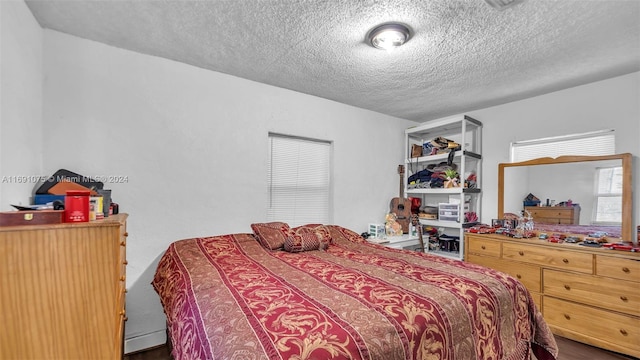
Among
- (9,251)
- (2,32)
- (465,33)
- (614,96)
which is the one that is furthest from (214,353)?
(614,96)

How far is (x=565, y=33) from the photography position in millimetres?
1867

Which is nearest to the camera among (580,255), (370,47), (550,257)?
(370,47)

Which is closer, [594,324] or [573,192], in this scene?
[594,324]

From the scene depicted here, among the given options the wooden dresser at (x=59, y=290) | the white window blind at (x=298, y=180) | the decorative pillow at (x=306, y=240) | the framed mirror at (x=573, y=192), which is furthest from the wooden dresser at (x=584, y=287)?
the wooden dresser at (x=59, y=290)

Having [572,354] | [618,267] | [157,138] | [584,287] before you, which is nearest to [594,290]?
[584,287]

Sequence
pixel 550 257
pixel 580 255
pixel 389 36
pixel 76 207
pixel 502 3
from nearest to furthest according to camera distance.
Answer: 1. pixel 76 207
2. pixel 502 3
3. pixel 389 36
4. pixel 580 255
5. pixel 550 257

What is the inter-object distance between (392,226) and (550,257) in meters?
1.61

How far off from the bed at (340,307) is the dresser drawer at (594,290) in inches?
38.0

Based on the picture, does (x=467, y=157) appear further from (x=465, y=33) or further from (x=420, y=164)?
(x=465, y=33)

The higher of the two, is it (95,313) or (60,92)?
(60,92)

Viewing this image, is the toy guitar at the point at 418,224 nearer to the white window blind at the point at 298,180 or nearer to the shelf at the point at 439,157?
the shelf at the point at 439,157

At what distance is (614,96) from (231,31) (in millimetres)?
3404

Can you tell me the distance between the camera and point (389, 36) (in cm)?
187

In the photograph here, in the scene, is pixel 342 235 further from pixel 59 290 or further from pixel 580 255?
pixel 59 290
